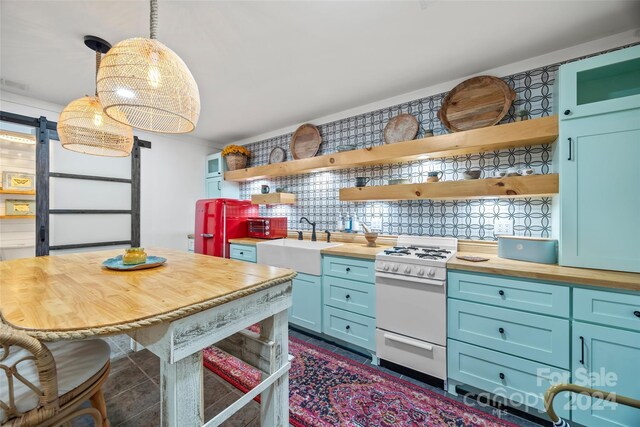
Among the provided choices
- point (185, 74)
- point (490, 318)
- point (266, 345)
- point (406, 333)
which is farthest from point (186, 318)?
point (490, 318)

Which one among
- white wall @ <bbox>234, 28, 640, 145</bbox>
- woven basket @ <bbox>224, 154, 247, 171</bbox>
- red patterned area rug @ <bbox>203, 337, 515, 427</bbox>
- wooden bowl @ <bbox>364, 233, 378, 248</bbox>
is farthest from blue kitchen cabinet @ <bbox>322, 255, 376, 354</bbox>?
woven basket @ <bbox>224, 154, 247, 171</bbox>

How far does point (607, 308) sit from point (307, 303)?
2071mm

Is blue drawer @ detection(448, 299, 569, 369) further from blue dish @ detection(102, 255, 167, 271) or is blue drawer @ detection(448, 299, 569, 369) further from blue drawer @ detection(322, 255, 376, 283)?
blue dish @ detection(102, 255, 167, 271)

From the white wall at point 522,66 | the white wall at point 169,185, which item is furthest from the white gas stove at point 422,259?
the white wall at point 169,185

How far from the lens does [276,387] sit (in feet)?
4.24

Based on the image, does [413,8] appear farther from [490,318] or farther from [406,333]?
[406,333]

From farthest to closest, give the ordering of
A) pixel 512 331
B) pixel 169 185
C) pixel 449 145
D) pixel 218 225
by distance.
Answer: pixel 169 185 < pixel 218 225 < pixel 449 145 < pixel 512 331

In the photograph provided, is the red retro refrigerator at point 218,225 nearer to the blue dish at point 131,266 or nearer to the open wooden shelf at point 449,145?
the open wooden shelf at point 449,145

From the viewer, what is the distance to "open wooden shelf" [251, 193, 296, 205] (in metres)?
3.34

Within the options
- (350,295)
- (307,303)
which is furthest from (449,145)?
(307,303)

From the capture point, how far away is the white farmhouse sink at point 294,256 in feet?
8.06

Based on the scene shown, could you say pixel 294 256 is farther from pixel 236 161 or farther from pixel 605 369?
pixel 605 369

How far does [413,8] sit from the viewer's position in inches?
60.4

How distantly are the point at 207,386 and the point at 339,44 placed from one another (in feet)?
8.76
